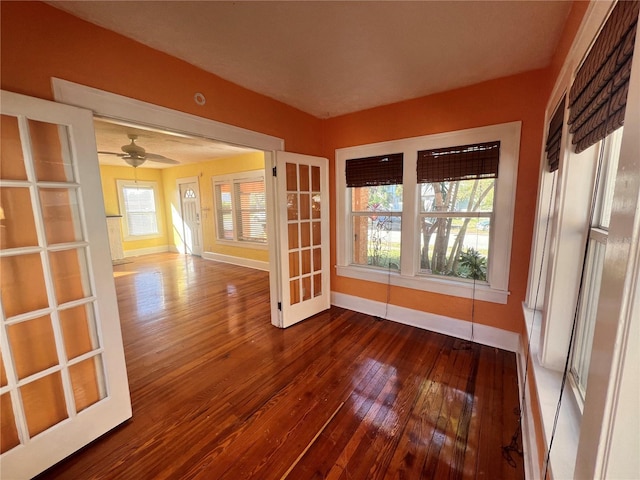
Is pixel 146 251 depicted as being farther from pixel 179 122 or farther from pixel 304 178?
pixel 179 122

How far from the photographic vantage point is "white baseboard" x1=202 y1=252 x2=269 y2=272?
5.70m

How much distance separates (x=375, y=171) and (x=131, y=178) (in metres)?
6.98

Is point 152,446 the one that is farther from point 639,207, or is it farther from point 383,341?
point 639,207

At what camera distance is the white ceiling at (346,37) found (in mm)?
1470

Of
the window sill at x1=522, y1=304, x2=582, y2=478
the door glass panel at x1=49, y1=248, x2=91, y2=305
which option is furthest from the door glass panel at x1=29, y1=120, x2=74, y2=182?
the window sill at x1=522, y1=304, x2=582, y2=478

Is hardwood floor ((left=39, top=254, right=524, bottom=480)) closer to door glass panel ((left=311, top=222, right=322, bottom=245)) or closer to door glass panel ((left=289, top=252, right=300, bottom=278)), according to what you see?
door glass panel ((left=289, top=252, right=300, bottom=278))

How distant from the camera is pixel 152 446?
1566 mm

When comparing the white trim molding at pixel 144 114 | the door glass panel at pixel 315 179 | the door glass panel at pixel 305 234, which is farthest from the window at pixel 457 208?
the white trim molding at pixel 144 114

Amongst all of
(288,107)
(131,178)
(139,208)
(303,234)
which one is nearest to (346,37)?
(288,107)

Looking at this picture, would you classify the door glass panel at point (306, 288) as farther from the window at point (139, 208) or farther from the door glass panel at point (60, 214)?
the window at point (139, 208)

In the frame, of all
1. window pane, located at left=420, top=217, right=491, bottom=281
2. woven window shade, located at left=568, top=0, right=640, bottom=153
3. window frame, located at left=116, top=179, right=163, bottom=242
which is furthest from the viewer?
window frame, located at left=116, top=179, right=163, bottom=242

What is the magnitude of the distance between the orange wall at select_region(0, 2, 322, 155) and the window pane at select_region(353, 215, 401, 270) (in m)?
1.74

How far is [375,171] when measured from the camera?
3.06 metres

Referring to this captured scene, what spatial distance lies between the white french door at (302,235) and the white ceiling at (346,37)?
88cm
